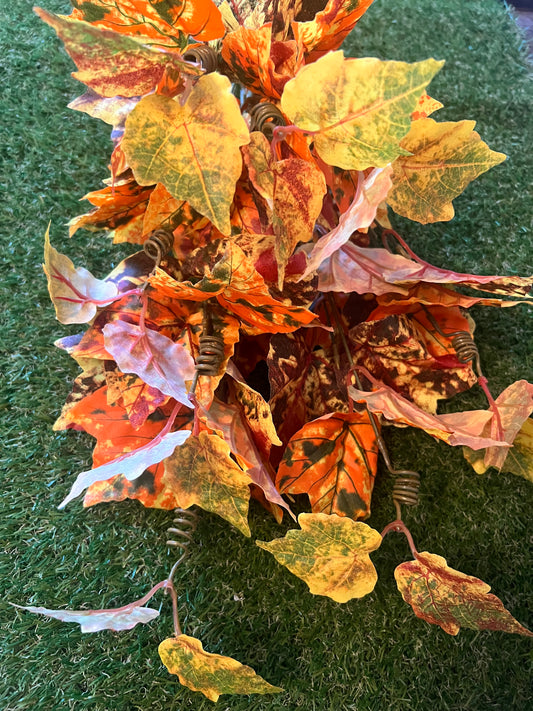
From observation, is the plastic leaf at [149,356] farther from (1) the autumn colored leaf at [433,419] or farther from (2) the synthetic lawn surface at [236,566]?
(2) the synthetic lawn surface at [236,566]

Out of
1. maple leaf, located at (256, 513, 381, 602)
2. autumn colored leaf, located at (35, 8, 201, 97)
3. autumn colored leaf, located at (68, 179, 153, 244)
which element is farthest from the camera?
autumn colored leaf, located at (68, 179, 153, 244)

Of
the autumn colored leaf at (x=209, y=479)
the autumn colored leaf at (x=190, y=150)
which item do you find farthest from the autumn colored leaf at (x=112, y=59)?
the autumn colored leaf at (x=209, y=479)

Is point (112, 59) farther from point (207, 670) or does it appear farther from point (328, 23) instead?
point (207, 670)

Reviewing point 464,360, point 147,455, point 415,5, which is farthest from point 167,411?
point 415,5

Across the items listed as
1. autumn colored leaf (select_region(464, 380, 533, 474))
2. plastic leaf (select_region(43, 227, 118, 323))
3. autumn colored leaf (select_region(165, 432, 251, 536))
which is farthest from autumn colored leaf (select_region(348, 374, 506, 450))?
plastic leaf (select_region(43, 227, 118, 323))

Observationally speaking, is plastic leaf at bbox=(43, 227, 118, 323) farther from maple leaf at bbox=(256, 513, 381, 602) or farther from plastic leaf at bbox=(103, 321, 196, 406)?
maple leaf at bbox=(256, 513, 381, 602)
